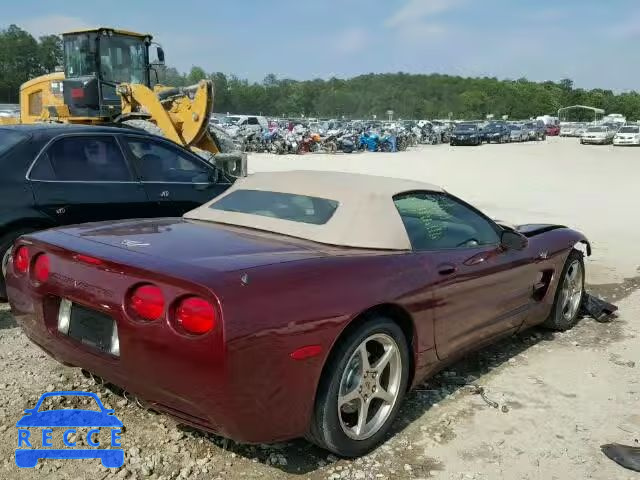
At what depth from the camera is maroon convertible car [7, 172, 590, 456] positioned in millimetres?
2561

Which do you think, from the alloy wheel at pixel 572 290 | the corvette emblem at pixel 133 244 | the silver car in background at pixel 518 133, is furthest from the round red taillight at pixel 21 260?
the silver car in background at pixel 518 133

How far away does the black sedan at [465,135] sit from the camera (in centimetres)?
4381

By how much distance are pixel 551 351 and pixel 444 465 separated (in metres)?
2.08

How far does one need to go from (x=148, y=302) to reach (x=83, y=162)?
3.27 meters

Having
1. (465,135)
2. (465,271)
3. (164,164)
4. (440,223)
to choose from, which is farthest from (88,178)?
(465,135)

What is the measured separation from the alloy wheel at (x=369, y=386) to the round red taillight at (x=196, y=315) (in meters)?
0.77

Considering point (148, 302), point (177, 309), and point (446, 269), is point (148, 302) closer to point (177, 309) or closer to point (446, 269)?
point (177, 309)

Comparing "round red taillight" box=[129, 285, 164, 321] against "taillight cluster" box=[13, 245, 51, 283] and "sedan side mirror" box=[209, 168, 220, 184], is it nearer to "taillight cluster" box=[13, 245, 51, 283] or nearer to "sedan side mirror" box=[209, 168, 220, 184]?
"taillight cluster" box=[13, 245, 51, 283]

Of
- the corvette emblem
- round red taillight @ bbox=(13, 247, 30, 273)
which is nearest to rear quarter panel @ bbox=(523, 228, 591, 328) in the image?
the corvette emblem

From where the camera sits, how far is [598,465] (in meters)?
3.19

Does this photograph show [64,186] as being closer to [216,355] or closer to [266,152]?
[216,355]

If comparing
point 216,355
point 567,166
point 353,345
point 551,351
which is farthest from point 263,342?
point 567,166

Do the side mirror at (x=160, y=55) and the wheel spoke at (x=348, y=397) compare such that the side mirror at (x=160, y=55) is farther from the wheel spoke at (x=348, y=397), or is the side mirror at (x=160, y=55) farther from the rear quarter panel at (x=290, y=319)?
the wheel spoke at (x=348, y=397)

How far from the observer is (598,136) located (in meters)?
48.5
